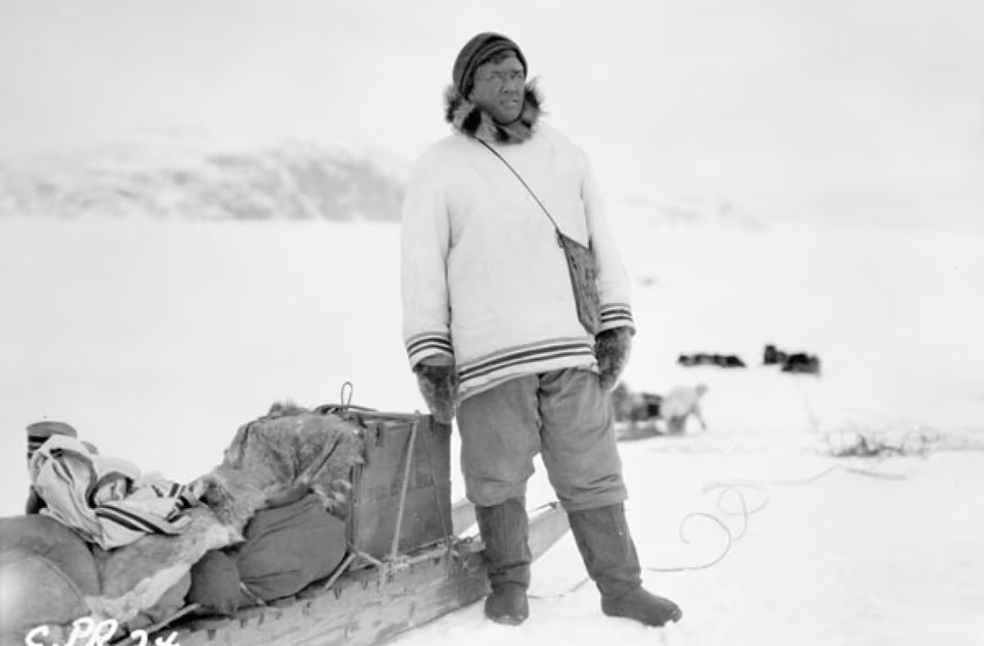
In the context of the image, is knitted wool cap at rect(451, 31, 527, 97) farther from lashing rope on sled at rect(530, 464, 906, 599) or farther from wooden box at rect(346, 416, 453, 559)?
lashing rope on sled at rect(530, 464, 906, 599)

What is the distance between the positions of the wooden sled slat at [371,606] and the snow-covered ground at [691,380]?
6cm

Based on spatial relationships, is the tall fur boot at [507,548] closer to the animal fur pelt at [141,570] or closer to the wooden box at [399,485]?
the wooden box at [399,485]

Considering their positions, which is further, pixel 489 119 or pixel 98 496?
pixel 489 119

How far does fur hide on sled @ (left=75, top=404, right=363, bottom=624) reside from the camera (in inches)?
58.6

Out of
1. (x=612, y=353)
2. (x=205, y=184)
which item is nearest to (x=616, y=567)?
(x=612, y=353)

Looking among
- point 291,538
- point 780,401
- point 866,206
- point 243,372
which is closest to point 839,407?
point 780,401

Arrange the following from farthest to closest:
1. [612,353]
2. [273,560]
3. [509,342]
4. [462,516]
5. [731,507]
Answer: [731,507]
[462,516]
[612,353]
[509,342]
[273,560]

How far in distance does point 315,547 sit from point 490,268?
28.3 inches

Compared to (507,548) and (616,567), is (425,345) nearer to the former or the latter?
(507,548)

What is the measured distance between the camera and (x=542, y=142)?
2.23 m

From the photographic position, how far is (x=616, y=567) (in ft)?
6.82

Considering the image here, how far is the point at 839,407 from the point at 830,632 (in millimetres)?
2876

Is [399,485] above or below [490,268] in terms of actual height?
below

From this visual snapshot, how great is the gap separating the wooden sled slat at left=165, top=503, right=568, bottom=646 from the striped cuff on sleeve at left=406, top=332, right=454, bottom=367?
45cm
